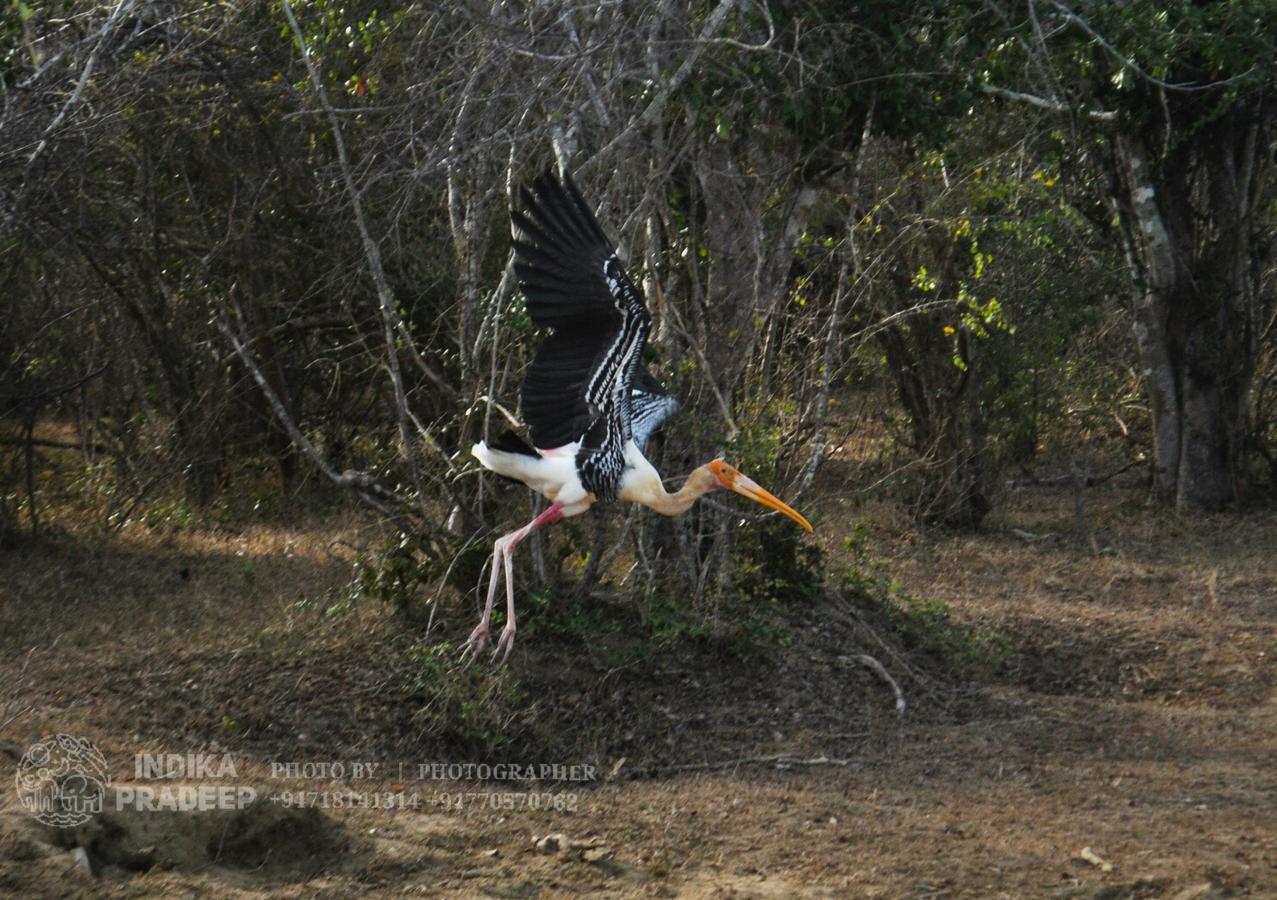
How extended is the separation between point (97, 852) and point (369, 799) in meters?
0.99

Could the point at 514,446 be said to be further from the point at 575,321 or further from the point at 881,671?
the point at 881,671

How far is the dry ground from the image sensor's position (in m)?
4.84

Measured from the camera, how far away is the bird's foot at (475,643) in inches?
240

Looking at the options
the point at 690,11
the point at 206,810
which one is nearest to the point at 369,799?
the point at 206,810

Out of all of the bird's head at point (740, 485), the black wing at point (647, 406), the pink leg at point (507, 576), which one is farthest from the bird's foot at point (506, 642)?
the bird's head at point (740, 485)

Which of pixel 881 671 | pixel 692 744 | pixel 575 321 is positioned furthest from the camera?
→ pixel 881 671

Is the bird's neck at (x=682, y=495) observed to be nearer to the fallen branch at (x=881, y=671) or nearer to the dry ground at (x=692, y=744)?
the dry ground at (x=692, y=744)

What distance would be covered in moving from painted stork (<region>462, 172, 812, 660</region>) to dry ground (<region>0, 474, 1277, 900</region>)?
85 cm

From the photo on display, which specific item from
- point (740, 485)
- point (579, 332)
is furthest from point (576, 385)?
point (740, 485)

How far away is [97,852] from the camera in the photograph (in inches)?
181

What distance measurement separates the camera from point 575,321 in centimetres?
576

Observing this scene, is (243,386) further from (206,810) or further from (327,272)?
(206,810)

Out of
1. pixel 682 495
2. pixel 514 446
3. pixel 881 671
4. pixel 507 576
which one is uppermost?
pixel 514 446

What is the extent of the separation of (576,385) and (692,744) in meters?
1.61
